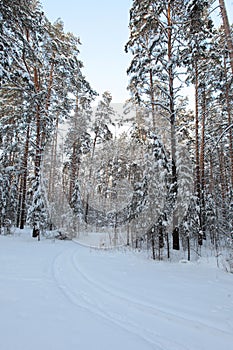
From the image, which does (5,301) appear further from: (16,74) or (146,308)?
(16,74)

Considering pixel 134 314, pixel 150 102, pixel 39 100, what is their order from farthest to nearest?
pixel 39 100 < pixel 150 102 < pixel 134 314

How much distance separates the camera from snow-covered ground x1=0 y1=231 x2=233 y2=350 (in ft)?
7.47

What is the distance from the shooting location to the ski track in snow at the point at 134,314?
2393 millimetres

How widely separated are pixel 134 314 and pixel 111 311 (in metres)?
0.33

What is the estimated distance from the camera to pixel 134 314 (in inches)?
117

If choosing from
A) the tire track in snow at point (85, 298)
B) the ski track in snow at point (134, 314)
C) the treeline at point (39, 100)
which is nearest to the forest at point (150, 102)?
the treeline at point (39, 100)

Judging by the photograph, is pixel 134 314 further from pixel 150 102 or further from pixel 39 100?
pixel 39 100

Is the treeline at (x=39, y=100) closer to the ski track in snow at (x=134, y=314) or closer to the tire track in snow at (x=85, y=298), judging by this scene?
the tire track in snow at (x=85, y=298)

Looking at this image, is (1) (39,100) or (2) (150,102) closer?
(2) (150,102)

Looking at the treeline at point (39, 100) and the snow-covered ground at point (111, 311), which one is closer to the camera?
the snow-covered ground at point (111, 311)

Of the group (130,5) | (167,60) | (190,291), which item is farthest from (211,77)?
(190,291)

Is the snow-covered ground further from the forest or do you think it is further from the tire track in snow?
the forest

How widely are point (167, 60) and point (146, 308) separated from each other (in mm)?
10304

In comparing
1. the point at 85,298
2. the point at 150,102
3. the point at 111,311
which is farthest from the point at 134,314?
the point at 150,102
